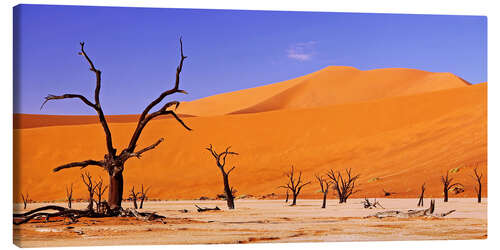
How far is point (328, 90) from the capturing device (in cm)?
2727

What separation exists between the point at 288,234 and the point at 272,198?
1050 centimetres

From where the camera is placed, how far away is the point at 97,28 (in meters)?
15.7

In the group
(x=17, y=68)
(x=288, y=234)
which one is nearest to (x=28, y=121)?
(x=17, y=68)

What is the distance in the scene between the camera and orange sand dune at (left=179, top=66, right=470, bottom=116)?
20766 millimetres

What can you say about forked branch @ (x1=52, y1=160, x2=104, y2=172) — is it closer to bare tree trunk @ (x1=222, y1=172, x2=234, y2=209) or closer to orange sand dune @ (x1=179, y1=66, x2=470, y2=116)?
orange sand dune @ (x1=179, y1=66, x2=470, y2=116)

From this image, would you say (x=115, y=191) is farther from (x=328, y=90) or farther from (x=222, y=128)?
(x=328, y=90)

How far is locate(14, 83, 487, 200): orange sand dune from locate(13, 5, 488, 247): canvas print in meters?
0.10

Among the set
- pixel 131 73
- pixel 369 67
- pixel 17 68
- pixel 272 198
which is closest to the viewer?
pixel 17 68

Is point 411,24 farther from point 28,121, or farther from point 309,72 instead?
point 28,121

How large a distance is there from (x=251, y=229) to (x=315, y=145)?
44.4 feet

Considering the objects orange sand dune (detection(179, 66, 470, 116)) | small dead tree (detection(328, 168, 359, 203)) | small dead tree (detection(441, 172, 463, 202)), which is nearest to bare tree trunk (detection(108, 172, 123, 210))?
orange sand dune (detection(179, 66, 470, 116))

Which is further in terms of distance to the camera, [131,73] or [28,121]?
[131,73]

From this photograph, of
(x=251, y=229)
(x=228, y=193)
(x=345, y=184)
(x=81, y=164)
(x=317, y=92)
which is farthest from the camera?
(x=317, y=92)

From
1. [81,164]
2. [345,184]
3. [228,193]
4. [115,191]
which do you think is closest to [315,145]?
[345,184]
